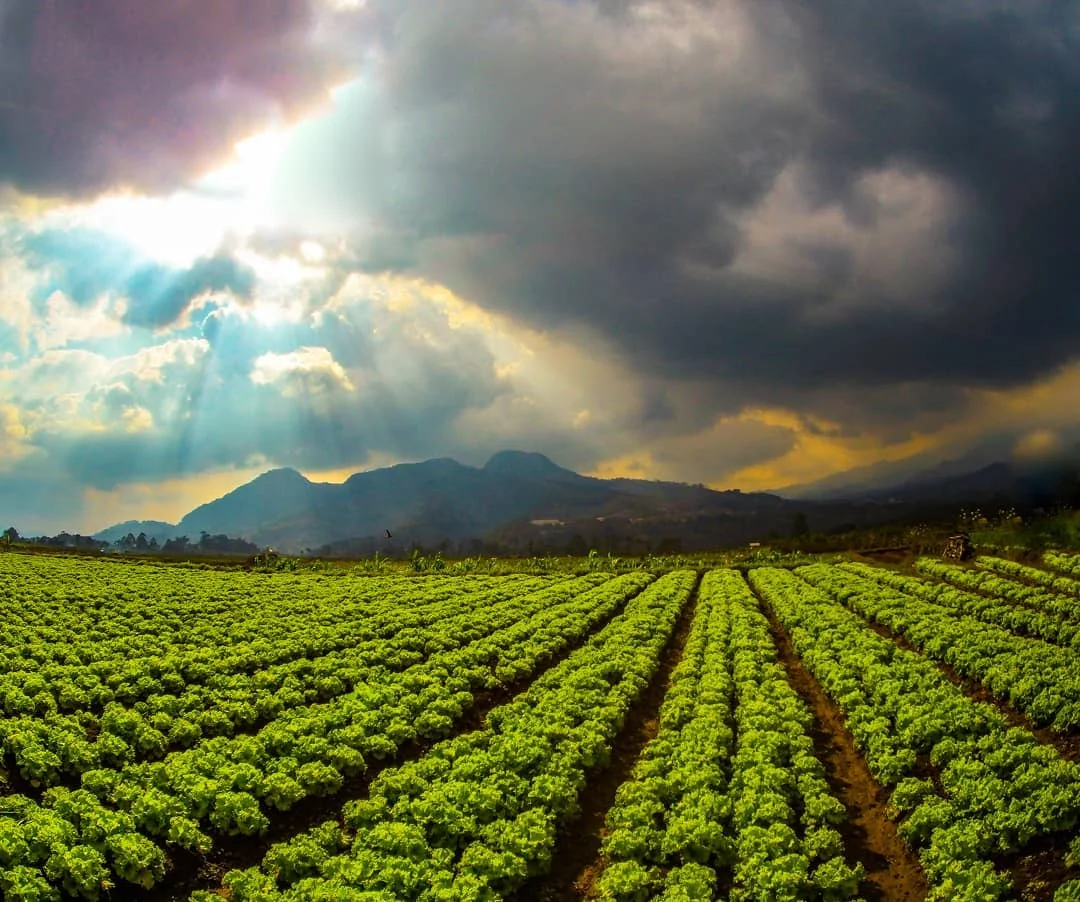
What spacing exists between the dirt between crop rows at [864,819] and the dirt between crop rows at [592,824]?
16.5 feet

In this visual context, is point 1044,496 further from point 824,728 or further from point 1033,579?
point 824,728

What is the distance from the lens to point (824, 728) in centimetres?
2175

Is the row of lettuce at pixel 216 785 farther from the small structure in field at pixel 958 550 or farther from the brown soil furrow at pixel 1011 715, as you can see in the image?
the small structure in field at pixel 958 550

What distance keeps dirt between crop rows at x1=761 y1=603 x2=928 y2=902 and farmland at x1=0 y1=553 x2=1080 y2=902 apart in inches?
3.2

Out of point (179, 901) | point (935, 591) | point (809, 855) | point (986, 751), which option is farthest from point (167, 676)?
point (935, 591)

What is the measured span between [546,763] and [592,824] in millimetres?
1720

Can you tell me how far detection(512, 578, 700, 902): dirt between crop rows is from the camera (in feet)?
44.2

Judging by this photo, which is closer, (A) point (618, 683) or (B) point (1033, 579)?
(A) point (618, 683)

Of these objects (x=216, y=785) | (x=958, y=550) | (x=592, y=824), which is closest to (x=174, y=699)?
(x=216, y=785)

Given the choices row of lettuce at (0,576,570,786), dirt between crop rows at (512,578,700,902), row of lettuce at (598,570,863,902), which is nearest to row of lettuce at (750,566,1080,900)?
row of lettuce at (598,570,863,902)

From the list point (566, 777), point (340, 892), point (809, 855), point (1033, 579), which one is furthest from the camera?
point (1033, 579)

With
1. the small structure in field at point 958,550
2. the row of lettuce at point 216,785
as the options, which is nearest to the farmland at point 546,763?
the row of lettuce at point 216,785

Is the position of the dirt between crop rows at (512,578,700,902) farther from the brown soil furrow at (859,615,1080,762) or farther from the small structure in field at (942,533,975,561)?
the small structure in field at (942,533,975,561)

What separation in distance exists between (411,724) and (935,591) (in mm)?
33709
